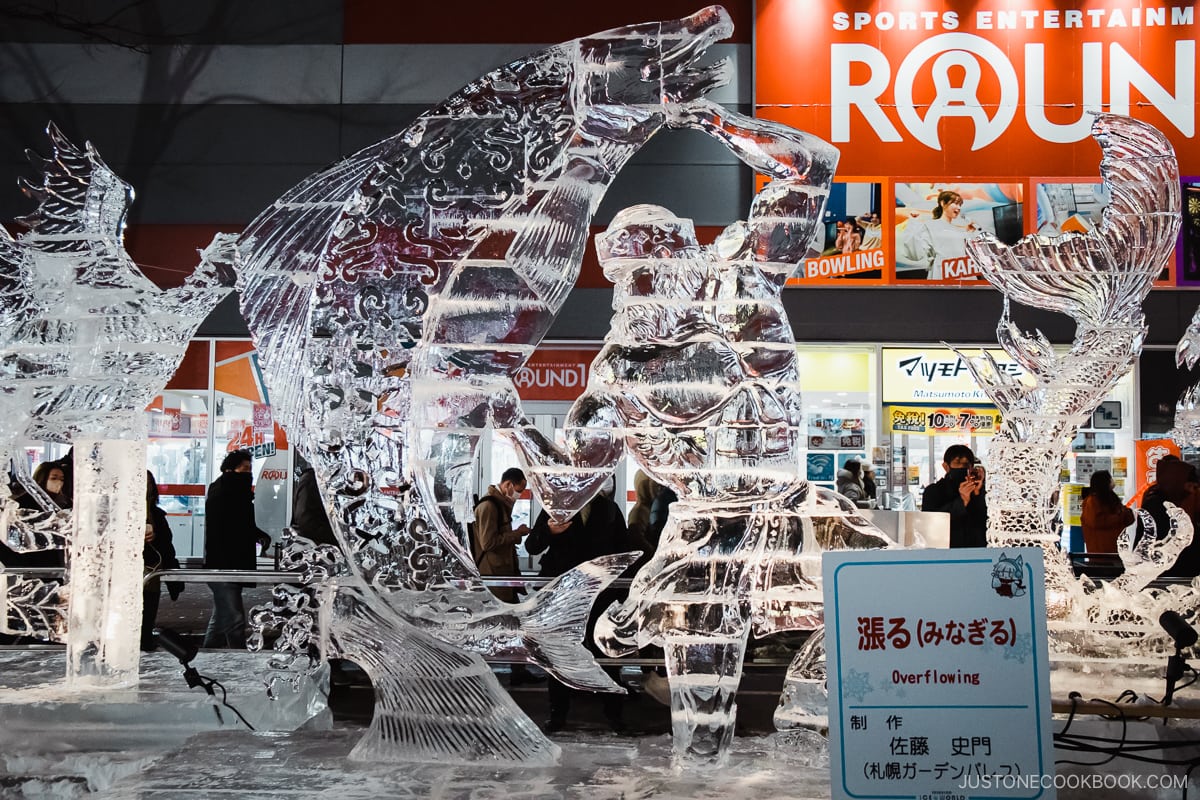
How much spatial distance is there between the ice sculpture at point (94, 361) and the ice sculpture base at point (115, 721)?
0.75ft

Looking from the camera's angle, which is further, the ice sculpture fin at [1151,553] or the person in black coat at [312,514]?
the person in black coat at [312,514]

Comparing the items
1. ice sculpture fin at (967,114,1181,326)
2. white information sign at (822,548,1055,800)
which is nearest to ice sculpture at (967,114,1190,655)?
ice sculpture fin at (967,114,1181,326)

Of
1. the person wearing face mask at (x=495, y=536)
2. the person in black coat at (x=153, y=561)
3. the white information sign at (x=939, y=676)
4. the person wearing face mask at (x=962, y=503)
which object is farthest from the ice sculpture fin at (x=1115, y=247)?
the person in black coat at (x=153, y=561)

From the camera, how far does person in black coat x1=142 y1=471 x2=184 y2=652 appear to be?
454cm

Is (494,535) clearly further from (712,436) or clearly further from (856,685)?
(856,685)

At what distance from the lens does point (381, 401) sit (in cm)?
314

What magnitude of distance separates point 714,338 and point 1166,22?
19.0 feet

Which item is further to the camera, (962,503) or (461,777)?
(962,503)

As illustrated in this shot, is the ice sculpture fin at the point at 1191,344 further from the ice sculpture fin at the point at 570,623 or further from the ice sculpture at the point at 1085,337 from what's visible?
the ice sculpture fin at the point at 570,623

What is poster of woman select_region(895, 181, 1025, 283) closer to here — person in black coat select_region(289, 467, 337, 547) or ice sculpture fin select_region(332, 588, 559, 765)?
person in black coat select_region(289, 467, 337, 547)

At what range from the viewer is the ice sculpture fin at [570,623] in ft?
9.48

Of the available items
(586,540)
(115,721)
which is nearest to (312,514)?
(586,540)

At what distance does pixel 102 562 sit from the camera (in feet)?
12.1

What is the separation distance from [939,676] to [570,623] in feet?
3.69
